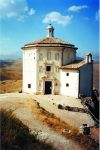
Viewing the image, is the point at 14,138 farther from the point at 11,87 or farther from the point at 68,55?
the point at 11,87

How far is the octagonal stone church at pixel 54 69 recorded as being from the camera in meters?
29.9

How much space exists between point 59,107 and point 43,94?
6525mm

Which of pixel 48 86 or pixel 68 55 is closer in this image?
pixel 48 86

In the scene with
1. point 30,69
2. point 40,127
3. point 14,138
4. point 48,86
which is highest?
point 30,69

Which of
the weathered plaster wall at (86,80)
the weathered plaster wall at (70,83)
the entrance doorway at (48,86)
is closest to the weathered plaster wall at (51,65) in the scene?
the entrance doorway at (48,86)

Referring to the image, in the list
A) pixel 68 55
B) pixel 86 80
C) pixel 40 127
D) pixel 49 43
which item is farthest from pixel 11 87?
pixel 40 127

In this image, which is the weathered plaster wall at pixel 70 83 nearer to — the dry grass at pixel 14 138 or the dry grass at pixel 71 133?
the dry grass at pixel 71 133

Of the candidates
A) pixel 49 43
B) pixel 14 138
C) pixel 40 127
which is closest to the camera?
pixel 14 138

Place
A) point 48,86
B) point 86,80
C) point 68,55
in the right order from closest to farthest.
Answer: point 86,80
point 48,86
point 68,55

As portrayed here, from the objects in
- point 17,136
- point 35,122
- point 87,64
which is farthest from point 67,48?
point 17,136

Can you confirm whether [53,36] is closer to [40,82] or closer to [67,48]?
[67,48]

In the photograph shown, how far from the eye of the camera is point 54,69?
30.8 m

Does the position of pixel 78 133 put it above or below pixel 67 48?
below

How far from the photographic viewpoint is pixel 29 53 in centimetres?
3172
